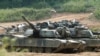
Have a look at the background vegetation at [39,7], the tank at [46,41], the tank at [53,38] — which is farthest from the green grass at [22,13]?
the tank at [46,41]

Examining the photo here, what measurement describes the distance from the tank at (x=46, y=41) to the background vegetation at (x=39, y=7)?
18639 millimetres

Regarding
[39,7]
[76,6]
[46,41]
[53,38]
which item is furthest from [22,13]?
[46,41]

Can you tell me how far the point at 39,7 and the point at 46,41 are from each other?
27342mm

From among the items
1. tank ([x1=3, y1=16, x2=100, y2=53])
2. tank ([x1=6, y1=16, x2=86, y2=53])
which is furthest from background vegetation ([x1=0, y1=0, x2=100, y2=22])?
tank ([x1=6, y1=16, x2=86, y2=53])

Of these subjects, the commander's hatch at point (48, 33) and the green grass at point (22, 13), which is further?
the green grass at point (22, 13)

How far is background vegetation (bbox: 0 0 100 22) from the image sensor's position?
42.1 meters

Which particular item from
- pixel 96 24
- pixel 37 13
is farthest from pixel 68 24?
pixel 37 13

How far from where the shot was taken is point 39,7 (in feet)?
152

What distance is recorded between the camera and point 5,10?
43656 mm

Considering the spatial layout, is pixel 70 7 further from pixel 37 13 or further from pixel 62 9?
pixel 37 13

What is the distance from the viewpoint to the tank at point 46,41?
18.7 m

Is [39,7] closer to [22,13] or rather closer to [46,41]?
[22,13]

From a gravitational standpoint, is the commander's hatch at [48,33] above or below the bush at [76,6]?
above

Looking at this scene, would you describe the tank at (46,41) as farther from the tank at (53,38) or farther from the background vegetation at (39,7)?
the background vegetation at (39,7)
